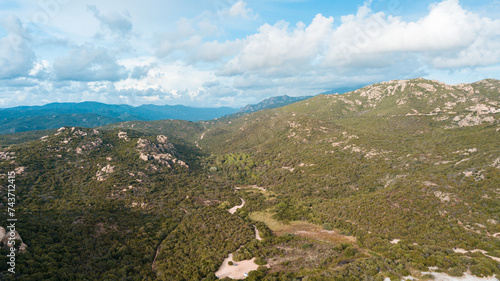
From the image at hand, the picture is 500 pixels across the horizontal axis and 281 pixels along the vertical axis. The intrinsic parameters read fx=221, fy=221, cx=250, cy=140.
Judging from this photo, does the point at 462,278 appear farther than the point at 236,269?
No

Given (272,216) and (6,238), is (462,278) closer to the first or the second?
(272,216)

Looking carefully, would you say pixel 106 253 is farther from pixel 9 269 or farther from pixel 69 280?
pixel 9 269

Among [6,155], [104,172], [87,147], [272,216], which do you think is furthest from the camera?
[87,147]

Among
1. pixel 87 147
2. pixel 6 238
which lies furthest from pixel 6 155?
pixel 6 238

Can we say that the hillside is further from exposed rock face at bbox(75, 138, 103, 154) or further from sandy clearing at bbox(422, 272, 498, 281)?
sandy clearing at bbox(422, 272, 498, 281)

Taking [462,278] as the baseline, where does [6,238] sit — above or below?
above

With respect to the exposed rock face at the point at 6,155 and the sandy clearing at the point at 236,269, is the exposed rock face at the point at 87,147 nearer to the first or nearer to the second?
the exposed rock face at the point at 6,155

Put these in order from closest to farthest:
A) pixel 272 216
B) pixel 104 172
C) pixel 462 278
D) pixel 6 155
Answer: pixel 462 278 → pixel 272 216 → pixel 6 155 → pixel 104 172

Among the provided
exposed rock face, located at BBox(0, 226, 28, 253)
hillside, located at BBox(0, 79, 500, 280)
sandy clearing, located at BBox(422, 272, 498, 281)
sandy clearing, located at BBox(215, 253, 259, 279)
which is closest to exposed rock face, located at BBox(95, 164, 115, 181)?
hillside, located at BBox(0, 79, 500, 280)
